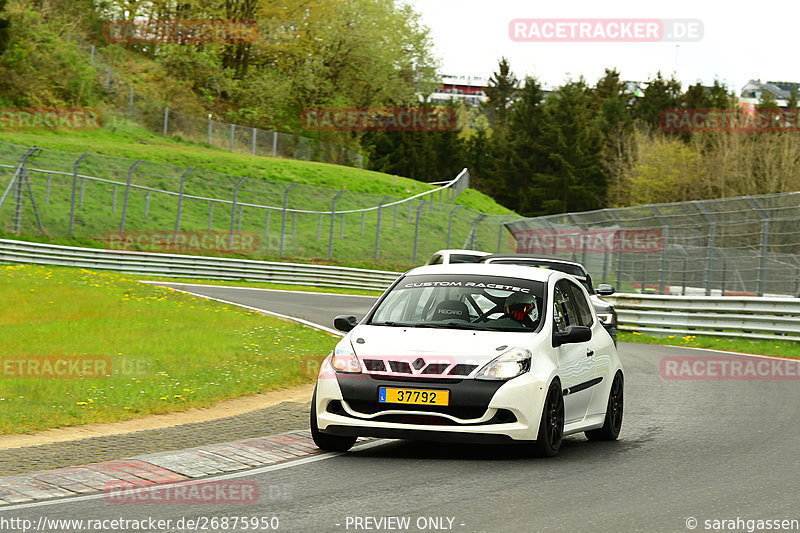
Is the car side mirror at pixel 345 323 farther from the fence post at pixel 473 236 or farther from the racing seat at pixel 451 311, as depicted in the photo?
the fence post at pixel 473 236

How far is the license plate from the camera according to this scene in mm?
8594

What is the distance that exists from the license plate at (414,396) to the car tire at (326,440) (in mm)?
599

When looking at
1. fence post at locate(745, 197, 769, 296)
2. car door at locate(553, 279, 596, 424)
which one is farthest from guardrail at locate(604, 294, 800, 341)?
car door at locate(553, 279, 596, 424)

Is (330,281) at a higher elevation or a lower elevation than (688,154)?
lower

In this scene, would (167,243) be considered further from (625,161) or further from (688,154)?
(625,161)

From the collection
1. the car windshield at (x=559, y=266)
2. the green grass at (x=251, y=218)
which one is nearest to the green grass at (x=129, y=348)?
the car windshield at (x=559, y=266)

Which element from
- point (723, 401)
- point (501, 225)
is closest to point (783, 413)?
point (723, 401)

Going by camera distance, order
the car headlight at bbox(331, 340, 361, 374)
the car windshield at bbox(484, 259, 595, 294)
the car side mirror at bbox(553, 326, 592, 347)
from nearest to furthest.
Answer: the car headlight at bbox(331, 340, 361, 374) → the car side mirror at bbox(553, 326, 592, 347) → the car windshield at bbox(484, 259, 595, 294)

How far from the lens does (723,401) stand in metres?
13.7

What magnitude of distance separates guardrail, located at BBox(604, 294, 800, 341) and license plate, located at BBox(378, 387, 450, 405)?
15180mm

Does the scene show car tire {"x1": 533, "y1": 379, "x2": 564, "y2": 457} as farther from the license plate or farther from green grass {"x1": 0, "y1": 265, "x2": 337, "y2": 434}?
green grass {"x1": 0, "y1": 265, "x2": 337, "y2": 434}

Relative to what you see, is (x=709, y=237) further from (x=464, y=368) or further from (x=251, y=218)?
(x=251, y=218)

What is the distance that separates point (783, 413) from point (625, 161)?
265ft

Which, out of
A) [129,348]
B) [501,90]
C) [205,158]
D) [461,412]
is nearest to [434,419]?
[461,412]
